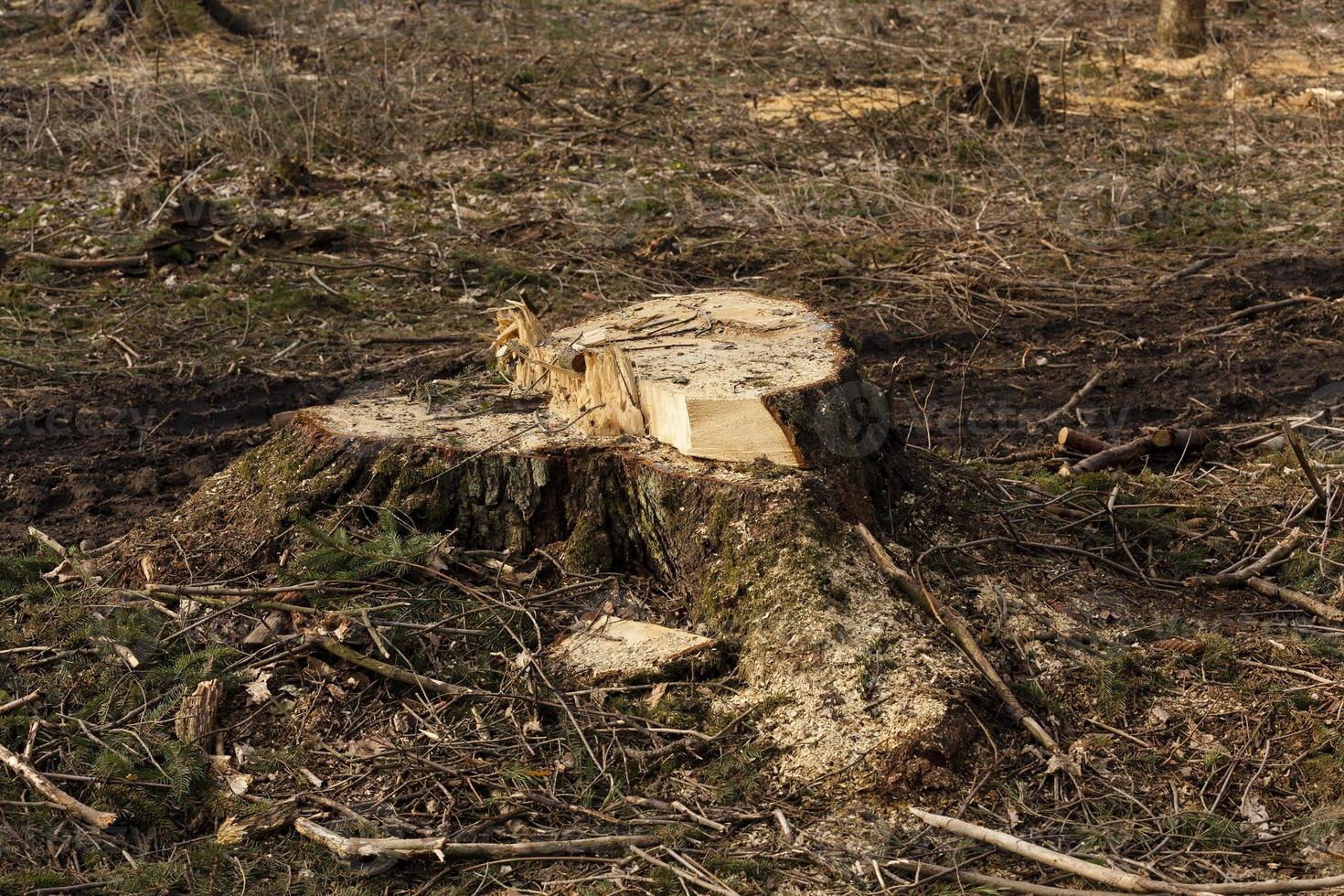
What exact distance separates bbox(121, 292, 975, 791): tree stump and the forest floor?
14cm

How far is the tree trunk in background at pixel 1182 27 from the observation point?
10305 mm

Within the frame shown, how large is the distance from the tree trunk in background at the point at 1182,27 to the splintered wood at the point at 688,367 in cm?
771

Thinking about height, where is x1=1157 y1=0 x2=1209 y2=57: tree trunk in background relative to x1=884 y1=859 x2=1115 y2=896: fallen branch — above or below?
above

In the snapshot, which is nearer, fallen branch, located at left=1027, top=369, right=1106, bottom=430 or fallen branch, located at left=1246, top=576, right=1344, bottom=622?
fallen branch, located at left=1246, top=576, right=1344, bottom=622

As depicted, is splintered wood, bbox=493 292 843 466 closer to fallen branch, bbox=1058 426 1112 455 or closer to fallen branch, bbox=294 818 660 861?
fallen branch, bbox=294 818 660 861

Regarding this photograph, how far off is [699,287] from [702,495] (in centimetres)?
353

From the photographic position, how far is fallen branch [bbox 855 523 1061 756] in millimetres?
2943

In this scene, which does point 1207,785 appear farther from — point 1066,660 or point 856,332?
point 856,332

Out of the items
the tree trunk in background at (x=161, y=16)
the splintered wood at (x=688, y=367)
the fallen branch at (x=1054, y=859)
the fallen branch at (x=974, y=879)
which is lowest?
the fallen branch at (x=974, y=879)

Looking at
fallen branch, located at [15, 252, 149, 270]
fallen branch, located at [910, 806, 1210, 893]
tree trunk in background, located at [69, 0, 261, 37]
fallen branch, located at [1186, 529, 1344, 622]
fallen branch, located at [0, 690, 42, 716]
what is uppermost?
tree trunk in background, located at [69, 0, 261, 37]

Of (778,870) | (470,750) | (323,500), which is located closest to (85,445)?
(323,500)

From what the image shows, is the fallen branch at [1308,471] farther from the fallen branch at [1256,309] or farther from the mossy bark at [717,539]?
the fallen branch at [1256,309]

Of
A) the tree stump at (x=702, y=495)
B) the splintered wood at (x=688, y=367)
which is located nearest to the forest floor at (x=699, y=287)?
the tree stump at (x=702, y=495)

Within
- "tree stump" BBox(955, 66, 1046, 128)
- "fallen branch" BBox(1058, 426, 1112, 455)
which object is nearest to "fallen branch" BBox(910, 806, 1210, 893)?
"fallen branch" BBox(1058, 426, 1112, 455)
